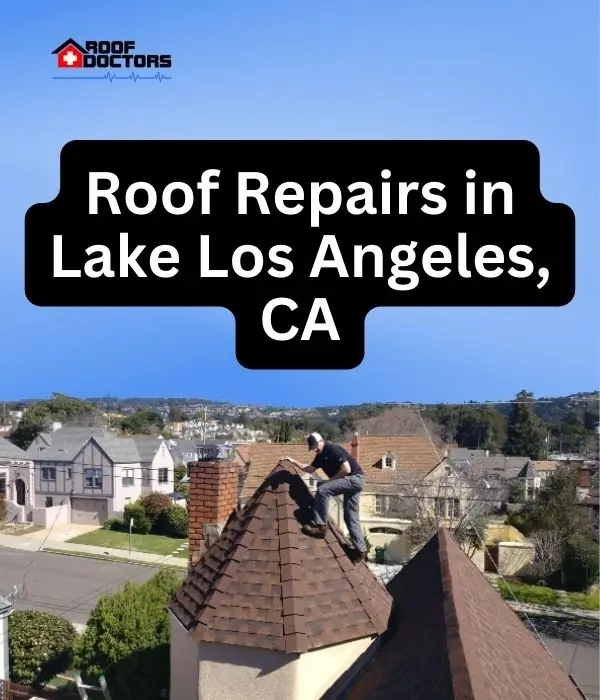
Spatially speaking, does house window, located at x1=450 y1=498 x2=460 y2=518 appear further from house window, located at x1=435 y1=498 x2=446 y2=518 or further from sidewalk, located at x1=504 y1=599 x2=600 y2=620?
sidewalk, located at x1=504 y1=599 x2=600 y2=620

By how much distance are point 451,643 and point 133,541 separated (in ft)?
99.7

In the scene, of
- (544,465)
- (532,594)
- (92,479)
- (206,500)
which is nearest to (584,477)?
(544,465)

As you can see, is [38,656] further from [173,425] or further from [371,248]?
[173,425]

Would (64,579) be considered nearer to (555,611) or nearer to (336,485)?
(555,611)

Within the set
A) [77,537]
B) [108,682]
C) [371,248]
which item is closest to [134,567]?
[77,537]

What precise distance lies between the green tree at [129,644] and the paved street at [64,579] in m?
8.46

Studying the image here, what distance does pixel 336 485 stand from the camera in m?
5.88

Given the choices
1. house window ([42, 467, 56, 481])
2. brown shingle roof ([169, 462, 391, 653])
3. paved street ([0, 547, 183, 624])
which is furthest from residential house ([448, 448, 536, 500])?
house window ([42, 467, 56, 481])

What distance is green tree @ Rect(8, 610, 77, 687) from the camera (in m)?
13.6

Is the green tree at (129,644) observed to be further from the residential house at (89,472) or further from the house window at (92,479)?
the house window at (92,479)

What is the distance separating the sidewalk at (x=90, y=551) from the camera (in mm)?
27750

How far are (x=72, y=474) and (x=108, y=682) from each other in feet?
95.8

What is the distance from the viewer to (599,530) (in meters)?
26.7

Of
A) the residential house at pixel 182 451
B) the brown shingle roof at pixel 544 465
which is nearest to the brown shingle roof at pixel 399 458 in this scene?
the brown shingle roof at pixel 544 465
